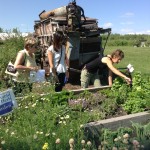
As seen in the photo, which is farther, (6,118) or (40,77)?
(40,77)

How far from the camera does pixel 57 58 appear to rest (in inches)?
277

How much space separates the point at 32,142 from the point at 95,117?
1.67 metres

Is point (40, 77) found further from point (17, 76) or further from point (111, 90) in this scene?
point (111, 90)

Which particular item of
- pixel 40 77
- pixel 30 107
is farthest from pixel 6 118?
pixel 40 77

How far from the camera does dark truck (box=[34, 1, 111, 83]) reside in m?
11.2

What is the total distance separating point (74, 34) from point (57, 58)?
4230mm

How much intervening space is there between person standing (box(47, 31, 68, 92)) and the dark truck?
12.9ft

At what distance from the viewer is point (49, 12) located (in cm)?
1276

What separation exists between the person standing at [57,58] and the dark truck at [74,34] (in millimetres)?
3938

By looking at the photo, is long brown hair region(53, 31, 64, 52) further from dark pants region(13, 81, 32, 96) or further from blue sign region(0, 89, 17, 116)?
blue sign region(0, 89, 17, 116)

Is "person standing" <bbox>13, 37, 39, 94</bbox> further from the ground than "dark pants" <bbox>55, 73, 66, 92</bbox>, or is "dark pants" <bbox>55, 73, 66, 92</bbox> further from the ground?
"person standing" <bbox>13, 37, 39, 94</bbox>

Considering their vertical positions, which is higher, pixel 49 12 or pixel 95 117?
pixel 49 12

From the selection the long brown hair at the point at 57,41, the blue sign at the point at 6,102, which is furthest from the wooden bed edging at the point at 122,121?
the long brown hair at the point at 57,41

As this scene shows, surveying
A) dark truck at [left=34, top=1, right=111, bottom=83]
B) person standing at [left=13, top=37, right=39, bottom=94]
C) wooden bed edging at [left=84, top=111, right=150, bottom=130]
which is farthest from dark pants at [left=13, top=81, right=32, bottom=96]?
dark truck at [left=34, top=1, right=111, bottom=83]
